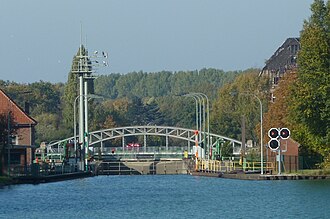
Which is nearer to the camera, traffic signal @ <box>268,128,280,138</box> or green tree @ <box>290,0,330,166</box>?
traffic signal @ <box>268,128,280,138</box>

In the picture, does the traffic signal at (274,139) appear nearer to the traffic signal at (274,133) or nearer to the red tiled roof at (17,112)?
the traffic signal at (274,133)

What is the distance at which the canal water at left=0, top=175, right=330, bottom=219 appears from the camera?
52.1 m

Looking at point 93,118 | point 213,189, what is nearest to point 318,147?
point 213,189

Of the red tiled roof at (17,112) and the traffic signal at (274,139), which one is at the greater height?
the red tiled roof at (17,112)

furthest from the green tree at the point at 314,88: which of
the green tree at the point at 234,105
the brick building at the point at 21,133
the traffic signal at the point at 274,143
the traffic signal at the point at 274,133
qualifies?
the green tree at the point at 234,105

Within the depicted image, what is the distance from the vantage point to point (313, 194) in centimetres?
6366

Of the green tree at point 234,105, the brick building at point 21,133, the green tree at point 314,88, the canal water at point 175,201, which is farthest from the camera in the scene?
the green tree at point 234,105

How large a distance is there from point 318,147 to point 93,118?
79603 mm

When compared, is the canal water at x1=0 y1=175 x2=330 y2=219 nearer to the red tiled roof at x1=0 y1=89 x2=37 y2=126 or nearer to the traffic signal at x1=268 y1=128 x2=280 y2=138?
the traffic signal at x1=268 y1=128 x2=280 y2=138

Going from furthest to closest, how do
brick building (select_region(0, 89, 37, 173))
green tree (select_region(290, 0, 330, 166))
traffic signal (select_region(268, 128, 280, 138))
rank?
brick building (select_region(0, 89, 37, 173)) < green tree (select_region(290, 0, 330, 166)) < traffic signal (select_region(268, 128, 280, 138))

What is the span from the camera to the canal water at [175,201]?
52125 millimetres

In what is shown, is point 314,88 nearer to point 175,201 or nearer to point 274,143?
point 274,143

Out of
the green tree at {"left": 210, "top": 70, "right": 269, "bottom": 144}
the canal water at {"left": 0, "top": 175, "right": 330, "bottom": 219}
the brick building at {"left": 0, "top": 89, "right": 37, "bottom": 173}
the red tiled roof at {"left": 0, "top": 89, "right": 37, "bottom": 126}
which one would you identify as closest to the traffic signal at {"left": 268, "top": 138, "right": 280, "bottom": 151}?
the canal water at {"left": 0, "top": 175, "right": 330, "bottom": 219}

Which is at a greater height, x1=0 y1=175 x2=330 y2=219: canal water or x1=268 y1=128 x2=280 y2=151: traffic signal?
x1=268 y1=128 x2=280 y2=151: traffic signal
